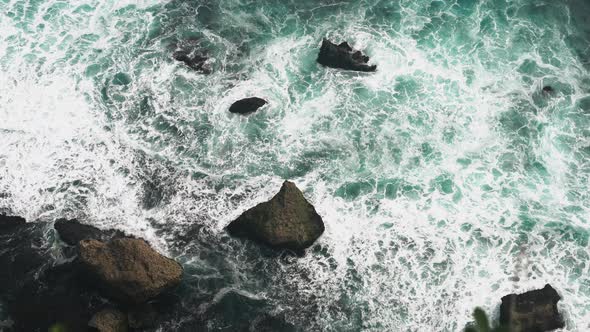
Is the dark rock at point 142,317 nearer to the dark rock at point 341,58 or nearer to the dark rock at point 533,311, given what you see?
the dark rock at point 533,311

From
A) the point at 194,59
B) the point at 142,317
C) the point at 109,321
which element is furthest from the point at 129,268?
the point at 194,59

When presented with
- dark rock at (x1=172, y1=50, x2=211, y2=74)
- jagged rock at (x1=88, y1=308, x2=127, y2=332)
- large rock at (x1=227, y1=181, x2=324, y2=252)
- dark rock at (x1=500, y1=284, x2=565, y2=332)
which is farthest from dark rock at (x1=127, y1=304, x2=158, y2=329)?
dark rock at (x1=172, y1=50, x2=211, y2=74)

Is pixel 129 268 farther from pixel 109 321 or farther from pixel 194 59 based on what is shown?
pixel 194 59

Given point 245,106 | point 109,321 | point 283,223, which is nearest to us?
point 109,321

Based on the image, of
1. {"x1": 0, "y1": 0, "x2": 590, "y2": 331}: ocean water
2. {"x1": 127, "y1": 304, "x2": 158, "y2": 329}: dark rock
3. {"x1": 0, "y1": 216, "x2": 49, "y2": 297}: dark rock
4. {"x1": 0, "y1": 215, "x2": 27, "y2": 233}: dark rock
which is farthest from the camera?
{"x1": 0, "y1": 215, "x2": 27, "y2": 233}: dark rock

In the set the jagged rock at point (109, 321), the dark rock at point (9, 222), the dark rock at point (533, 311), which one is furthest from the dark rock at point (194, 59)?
the dark rock at point (533, 311)

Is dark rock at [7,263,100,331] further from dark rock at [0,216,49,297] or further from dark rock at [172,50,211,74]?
dark rock at [172,50,211,74]

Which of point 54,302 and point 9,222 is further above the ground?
point 9,222

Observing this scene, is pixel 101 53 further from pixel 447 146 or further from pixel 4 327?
pixel 447 146
